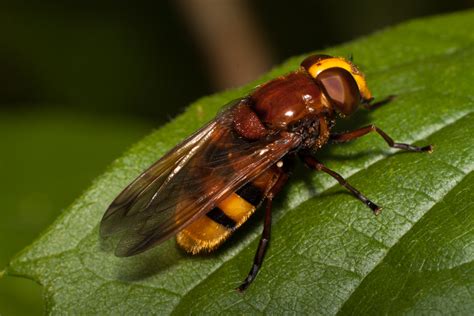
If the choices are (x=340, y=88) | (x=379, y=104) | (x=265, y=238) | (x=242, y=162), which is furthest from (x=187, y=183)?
(x=379, y=104)

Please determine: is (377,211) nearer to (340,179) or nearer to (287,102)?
(340,179)

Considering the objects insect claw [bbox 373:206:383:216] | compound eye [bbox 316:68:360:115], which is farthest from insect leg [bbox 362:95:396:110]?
insect claw [bbox 373:206:383:216]

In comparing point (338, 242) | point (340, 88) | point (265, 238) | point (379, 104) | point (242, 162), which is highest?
point (340, 88)

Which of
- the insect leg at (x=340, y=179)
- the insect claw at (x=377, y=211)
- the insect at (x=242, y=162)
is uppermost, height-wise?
the insect at (x=242, y=162)

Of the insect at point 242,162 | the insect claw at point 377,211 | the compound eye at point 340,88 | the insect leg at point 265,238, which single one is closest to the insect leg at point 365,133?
the insect at point 242,162

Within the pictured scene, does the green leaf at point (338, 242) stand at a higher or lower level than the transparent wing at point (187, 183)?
lower

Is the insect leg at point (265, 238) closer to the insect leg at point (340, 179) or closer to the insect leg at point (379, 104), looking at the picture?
the insect leg at point (340, 179)

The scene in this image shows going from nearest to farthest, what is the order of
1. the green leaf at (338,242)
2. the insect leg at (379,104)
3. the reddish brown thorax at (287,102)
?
the green leaf at (338,242)
the reddish brown thorax at (287,102)
the insect leg at (379,104)

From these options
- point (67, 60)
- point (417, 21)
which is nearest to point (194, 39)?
point (67, 60)
